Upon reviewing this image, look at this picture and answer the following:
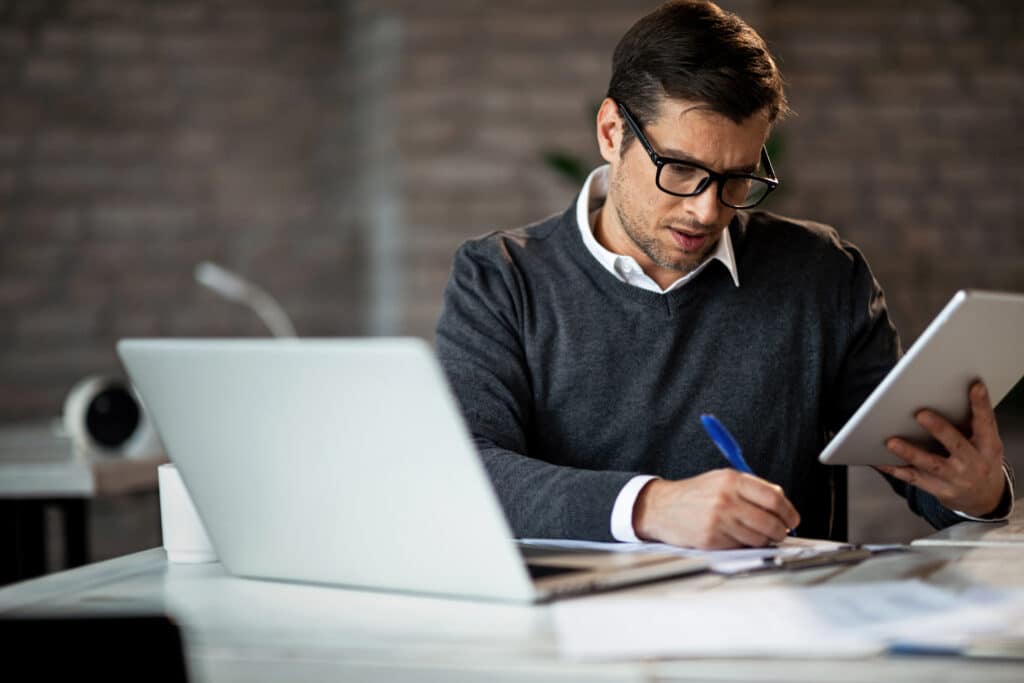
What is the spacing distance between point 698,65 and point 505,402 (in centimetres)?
46

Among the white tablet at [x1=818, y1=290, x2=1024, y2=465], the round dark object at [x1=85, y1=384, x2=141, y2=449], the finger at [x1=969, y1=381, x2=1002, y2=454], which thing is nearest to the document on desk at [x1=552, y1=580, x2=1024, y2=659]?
the white tablet at [x1=818, y1=290, x2=1024, y2=465]

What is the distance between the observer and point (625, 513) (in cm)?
123

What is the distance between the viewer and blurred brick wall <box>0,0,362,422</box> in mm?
4336

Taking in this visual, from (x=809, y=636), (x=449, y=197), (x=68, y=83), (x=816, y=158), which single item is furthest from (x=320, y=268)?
(x=809, y=636)

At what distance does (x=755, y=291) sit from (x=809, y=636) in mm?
896

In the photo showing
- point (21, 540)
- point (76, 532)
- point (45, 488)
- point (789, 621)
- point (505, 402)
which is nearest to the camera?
point (789, 621)

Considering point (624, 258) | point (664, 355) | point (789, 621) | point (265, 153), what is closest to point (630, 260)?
point (624, 258)

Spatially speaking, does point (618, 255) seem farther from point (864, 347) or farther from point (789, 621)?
point (789, 621)

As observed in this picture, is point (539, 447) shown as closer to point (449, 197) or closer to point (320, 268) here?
point (449, 197)

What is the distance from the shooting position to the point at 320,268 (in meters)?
4.54

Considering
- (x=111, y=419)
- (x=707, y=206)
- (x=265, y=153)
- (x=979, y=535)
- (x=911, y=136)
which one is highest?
(x=707, y=206)

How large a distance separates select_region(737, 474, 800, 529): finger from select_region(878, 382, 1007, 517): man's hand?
23 cm

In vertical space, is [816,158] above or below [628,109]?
below

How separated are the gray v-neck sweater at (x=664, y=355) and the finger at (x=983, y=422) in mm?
201
